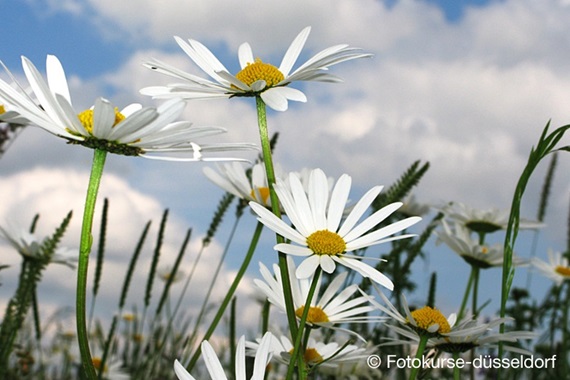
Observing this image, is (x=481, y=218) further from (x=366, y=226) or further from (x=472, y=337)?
(x=366, y=226)

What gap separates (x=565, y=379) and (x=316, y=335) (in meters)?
1.39

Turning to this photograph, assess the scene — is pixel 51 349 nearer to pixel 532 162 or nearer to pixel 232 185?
pixel 232 185

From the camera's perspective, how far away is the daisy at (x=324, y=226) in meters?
1.39

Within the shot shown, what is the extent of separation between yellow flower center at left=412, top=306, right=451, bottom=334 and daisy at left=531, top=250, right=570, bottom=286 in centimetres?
295

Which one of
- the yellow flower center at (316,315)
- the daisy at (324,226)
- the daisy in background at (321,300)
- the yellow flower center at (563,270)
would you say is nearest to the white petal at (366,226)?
the daisy at (324,226)

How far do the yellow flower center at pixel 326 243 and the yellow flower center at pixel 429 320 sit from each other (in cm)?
31

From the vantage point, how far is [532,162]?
4.95 feet

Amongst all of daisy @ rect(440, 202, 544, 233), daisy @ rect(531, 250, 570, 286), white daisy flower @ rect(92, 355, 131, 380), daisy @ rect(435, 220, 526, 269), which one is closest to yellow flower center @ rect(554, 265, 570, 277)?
daisy @ rect(531, 250, 570, 286)

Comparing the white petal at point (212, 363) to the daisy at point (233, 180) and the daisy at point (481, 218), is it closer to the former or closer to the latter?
the daisy at point (233, 180)

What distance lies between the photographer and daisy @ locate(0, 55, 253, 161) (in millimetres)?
1237

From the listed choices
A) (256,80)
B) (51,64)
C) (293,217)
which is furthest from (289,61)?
(51,64)

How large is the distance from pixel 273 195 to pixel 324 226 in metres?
0.23

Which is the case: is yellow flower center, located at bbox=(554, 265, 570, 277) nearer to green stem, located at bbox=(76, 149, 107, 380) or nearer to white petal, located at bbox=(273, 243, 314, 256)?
white petal, located at bbox=(273, 243, 314, 256)

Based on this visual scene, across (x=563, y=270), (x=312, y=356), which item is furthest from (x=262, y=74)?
(x=563, y=270)
